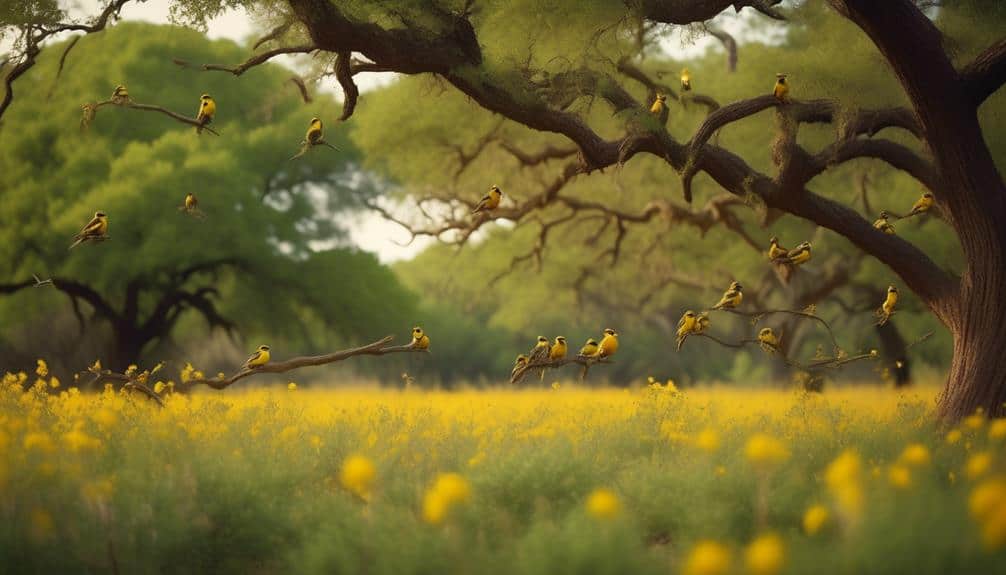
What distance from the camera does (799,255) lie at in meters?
9.27

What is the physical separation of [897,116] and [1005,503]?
8333 millimetres

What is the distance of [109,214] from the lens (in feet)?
58.7

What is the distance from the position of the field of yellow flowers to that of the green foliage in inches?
399

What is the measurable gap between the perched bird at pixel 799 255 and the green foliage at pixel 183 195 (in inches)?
460

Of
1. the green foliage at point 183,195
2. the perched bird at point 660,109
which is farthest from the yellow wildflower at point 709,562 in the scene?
the green foliage at point 183,195

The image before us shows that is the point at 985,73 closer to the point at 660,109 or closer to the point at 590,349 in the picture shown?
the point at 660,109

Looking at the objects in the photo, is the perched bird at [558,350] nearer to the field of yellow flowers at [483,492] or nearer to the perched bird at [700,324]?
the field of yellow flowers at [483,492]

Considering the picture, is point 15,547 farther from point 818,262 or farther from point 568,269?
point 568,269

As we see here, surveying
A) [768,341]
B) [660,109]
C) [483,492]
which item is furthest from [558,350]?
[660,109]

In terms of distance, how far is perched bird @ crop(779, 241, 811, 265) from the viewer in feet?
29.9

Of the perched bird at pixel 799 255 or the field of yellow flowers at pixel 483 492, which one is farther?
the perched bird at pixel 799 255

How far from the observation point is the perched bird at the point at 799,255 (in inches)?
359

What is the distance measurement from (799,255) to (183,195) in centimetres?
1360

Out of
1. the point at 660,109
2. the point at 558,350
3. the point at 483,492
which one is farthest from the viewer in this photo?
the point at 660,109
